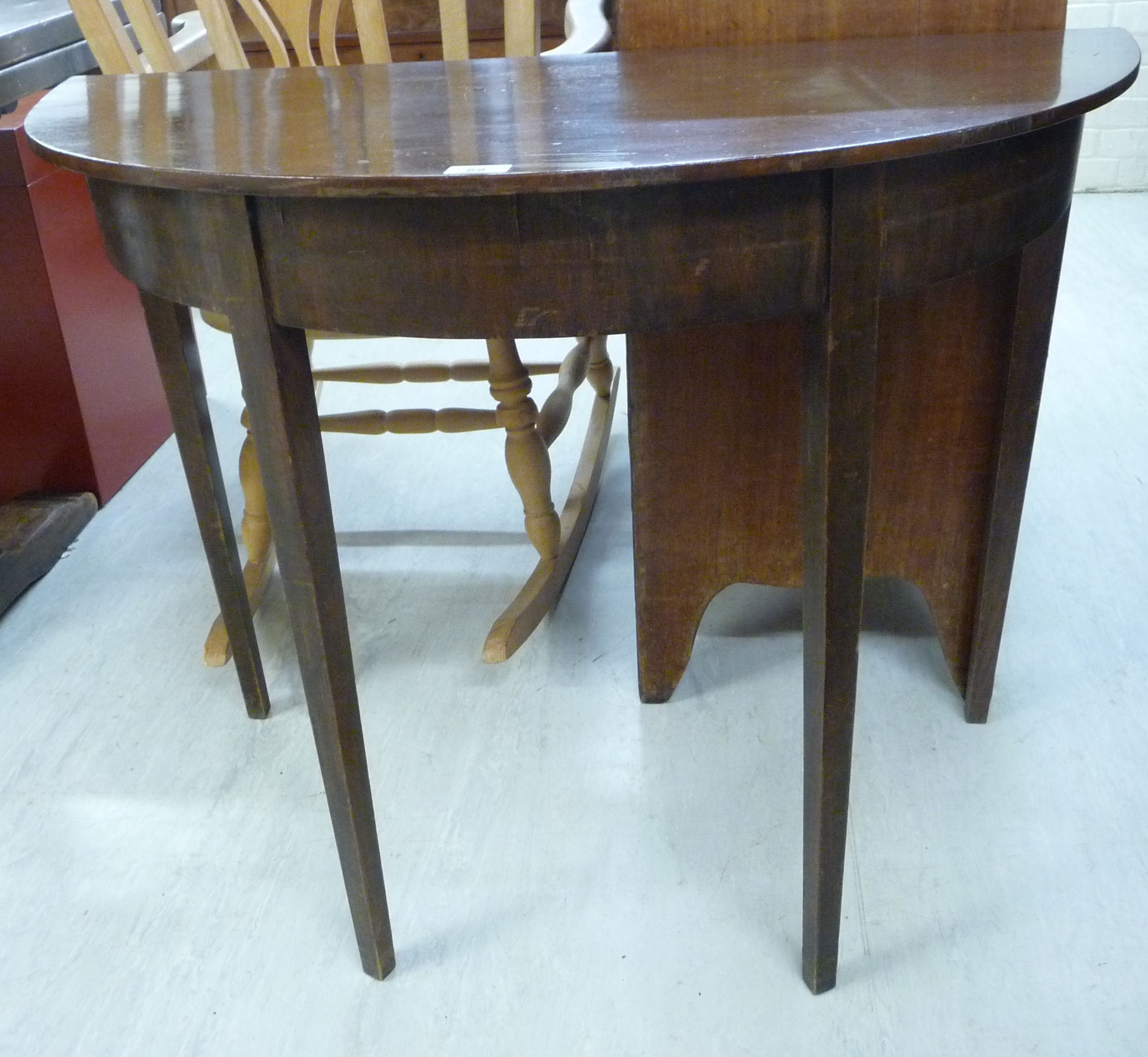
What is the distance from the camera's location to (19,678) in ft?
5.05

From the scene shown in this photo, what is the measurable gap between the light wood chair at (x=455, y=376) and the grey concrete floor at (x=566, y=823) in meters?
0.06

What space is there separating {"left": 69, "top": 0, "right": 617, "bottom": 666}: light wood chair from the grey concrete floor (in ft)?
0.18

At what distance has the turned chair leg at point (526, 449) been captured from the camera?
156 cm

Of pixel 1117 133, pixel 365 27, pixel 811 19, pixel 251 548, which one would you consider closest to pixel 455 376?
pixel 251 548

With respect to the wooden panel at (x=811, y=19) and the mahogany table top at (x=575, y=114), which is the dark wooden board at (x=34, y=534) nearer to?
the mahogany table top at (x=575, y=114)

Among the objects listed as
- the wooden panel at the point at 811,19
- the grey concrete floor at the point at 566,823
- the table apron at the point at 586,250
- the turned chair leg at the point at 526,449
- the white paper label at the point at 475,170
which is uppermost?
the white paper label at the point at 475,170

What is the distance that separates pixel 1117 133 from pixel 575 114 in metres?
3.14

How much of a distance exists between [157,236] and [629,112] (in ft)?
1.15

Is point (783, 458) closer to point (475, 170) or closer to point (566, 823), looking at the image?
point (566, 823)

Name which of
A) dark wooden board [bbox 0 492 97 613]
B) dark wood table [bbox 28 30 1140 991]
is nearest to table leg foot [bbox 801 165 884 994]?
dark wood table [bbox 28 30 1140 991]

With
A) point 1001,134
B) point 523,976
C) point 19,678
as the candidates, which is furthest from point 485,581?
point 1001,134

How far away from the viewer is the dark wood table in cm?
74

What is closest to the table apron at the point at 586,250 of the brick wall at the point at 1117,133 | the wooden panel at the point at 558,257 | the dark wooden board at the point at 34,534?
the wooden panel at the point at 558,257

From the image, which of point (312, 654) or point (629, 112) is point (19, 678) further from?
point (629, 112)
